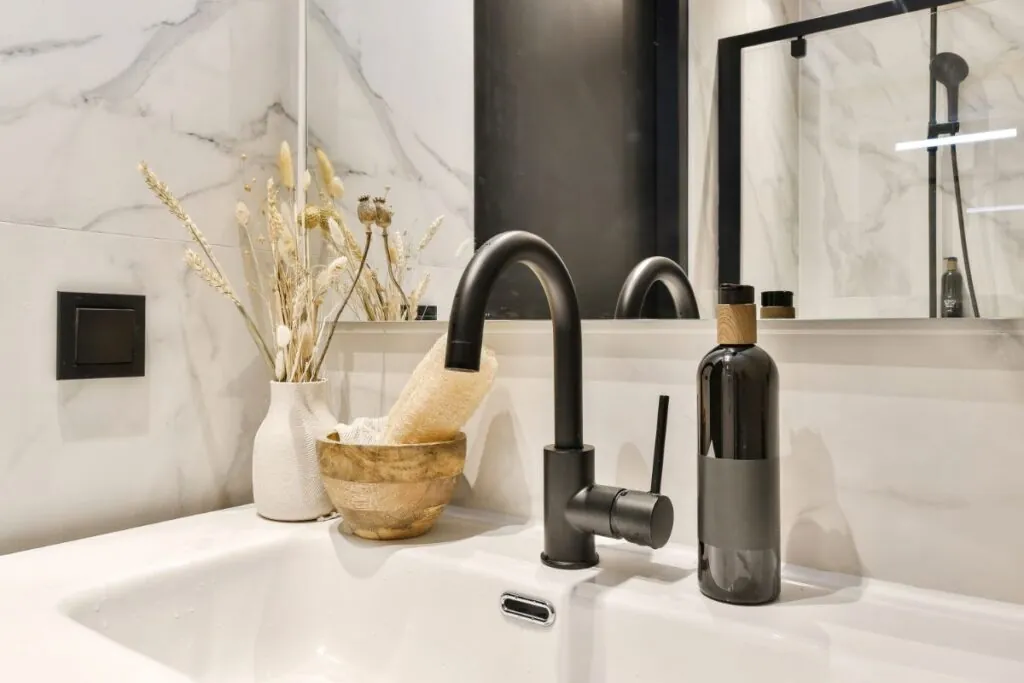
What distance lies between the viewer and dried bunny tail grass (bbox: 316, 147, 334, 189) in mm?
1047

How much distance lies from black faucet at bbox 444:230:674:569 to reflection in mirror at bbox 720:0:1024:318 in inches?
7.5

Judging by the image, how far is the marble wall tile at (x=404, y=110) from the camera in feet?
3.23

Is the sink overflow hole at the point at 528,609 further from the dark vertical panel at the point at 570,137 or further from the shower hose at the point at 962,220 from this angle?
the shower hose at the point at 962,220

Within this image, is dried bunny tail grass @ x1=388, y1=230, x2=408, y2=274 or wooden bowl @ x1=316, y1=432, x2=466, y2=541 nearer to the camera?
wooden bowl @ x1=316, y1=432, x2=466, y2=541

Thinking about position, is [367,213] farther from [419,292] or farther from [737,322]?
[737,322]

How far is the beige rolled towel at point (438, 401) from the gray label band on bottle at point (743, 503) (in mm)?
279

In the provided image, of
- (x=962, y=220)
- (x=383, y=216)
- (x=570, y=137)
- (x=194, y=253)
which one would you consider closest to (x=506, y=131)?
(x=570, y=137)

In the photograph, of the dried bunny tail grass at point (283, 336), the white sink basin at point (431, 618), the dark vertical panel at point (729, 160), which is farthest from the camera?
the dried bunny tail grass at point (283, 336)

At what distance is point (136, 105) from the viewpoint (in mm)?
893

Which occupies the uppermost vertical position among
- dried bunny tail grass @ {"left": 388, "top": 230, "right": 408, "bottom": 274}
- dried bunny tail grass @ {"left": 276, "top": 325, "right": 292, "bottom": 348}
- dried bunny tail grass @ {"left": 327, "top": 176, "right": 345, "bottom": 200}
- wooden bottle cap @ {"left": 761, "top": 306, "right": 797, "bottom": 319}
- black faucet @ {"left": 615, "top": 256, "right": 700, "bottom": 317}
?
dried bunny tail grass @ {"left": 327, "top": 176, "right": 345, "bottom": 200}

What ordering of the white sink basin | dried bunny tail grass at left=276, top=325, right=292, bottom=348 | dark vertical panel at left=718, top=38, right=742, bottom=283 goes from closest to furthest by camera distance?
the white sink basin, dark vertical panel at left=718, top=38, right=742, bottom=283, dried bunny tail grass at left=276, top=325, right=292, bottom=348

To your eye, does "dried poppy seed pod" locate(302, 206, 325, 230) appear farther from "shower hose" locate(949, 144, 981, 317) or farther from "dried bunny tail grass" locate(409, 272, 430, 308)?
"shower hose" locate(949, 144, 981, 317)

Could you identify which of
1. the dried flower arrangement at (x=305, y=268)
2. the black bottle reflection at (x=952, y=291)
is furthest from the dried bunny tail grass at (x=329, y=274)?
the black bottle reflection at (x=952, y=291)

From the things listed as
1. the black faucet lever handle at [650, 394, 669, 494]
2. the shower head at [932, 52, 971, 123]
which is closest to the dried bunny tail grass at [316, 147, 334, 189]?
the black faucet lever handle at [650, 394, 669, 494]
